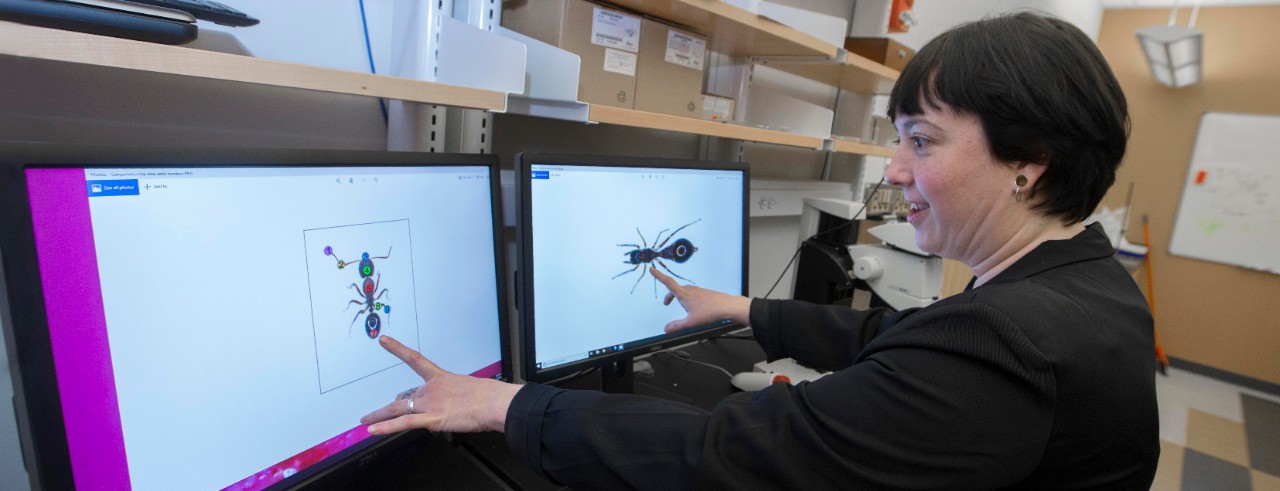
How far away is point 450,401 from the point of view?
0.67m

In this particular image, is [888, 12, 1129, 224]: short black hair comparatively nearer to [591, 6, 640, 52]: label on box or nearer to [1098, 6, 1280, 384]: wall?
[591, 6, 640, 52]: label on box

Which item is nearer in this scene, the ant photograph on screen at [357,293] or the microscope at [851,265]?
the ant photograph on screen at [357,293]

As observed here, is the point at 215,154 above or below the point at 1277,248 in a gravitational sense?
above

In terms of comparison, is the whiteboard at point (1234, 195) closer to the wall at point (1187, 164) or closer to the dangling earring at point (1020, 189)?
the wall at point (1187, 164)

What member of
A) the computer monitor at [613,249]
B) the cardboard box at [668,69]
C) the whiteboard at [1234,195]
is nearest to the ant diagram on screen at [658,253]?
the computer monitor at [613,249]

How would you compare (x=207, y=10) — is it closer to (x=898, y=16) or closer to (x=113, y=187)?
(x=113, y=187)

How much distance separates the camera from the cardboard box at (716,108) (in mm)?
1361

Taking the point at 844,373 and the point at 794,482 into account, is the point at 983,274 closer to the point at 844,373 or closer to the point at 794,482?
the point at 844,373

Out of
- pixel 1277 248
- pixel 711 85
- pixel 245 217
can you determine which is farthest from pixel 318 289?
pixel 1277 248

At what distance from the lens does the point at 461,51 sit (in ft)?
2.92

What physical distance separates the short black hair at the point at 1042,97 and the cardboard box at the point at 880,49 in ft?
3.17

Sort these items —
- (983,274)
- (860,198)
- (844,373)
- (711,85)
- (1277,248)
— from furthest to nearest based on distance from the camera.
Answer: (1277,248), (860,198), (711,85), (983,274), (844,373)

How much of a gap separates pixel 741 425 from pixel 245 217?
51cm

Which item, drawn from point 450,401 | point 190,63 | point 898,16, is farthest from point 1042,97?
point 898,16
